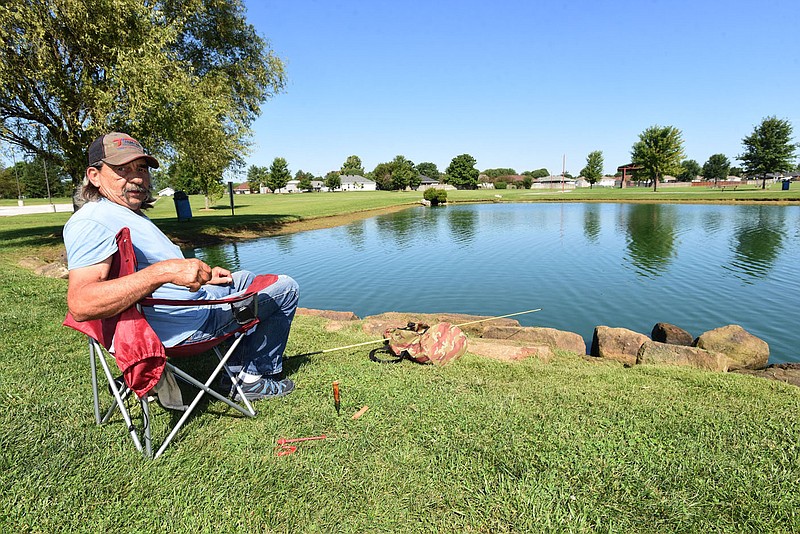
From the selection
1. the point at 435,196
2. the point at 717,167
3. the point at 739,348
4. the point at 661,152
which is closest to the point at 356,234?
the point at 739,348

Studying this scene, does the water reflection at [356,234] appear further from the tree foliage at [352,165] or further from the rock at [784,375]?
the tree foliage at [352,165]

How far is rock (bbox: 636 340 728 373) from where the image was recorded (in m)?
4.81

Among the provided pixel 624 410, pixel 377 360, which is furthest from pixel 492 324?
pixel 624 410

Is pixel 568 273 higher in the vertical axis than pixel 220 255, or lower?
lower

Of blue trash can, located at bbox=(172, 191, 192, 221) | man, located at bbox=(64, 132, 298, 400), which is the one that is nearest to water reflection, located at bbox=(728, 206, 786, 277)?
man, located at bbox=(64, 132, 298, 400)

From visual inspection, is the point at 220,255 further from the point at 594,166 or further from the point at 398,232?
the point at 594,166

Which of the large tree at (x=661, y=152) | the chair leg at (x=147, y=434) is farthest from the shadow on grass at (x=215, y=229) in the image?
the large tree at (x=661, y=152)

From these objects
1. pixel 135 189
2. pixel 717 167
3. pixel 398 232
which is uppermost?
pixel 717 167

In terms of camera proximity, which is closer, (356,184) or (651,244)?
(651,244)

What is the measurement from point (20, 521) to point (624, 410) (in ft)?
12.7

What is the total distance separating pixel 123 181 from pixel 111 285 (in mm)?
875

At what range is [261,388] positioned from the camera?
350cm

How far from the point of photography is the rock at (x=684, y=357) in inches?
189

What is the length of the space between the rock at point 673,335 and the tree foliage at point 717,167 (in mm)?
138091
